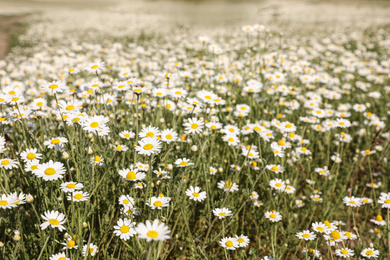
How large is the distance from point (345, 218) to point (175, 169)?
174cm

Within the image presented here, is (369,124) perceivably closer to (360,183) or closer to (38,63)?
(360,183)

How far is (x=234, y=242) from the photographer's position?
1923mm

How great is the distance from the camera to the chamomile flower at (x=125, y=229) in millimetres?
1721

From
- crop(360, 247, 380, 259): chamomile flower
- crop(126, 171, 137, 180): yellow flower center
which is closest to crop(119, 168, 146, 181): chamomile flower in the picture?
crop(126, 171, 137, 180): yellow flower center

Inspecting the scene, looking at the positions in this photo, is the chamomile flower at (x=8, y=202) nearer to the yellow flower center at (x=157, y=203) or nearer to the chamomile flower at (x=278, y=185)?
the yellow flower center at (x=157, y=203)

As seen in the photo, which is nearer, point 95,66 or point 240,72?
point 95,66

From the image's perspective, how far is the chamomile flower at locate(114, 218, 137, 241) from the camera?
1721 millimetres

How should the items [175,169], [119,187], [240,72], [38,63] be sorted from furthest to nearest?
1. [38,63]
2. [240,72]
3. [175,169]
4. [119,187]

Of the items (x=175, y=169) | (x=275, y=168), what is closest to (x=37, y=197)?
(x=175, y=169)

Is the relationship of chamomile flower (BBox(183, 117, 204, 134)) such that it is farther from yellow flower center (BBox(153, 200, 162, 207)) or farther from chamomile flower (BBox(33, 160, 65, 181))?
chamomile flower (BBox(33, 160, 65, 181))

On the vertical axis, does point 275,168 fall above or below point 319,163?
above

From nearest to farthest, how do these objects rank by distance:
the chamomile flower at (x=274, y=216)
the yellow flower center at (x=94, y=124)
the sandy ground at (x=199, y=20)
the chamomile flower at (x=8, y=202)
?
the chamomile flower at (x=8, y=202)
the yellow flower center at (x=94, y=124)
the chamomile flower at (x=274, y=216)
the sandy ground at (x=199, y=20)

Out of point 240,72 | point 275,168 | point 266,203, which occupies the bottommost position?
point 266,203

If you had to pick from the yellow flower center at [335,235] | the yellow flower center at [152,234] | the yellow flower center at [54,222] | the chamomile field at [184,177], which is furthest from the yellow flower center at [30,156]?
the yellow flower center at [335,235]
